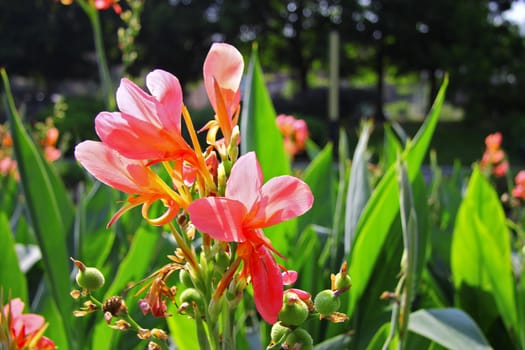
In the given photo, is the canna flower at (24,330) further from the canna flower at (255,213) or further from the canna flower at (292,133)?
the canna flower at (292,133)

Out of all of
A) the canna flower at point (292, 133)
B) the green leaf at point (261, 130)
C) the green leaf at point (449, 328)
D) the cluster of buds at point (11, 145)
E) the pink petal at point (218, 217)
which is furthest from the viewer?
the canna flower at point (292, 133)

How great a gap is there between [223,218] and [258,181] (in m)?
0.03

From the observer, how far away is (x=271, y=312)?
0.32 metres

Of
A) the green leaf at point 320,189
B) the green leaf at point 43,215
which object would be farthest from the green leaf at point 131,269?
the green leaf at point 320,189

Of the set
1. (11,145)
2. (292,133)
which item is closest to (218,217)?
(11,145)

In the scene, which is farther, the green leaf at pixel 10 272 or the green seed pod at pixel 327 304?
the green leaf at pixel 10 272

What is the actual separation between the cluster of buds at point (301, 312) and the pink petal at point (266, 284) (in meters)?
0.02

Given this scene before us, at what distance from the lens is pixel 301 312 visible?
33 cm

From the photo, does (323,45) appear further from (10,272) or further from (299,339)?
(299,339)

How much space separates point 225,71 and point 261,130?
523mm

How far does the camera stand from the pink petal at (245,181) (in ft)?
0.99

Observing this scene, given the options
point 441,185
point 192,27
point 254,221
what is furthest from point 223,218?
point 192,27

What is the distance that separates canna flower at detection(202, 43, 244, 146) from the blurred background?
39.0 ft

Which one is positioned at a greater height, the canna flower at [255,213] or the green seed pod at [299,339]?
the canna flower at [255,213]
